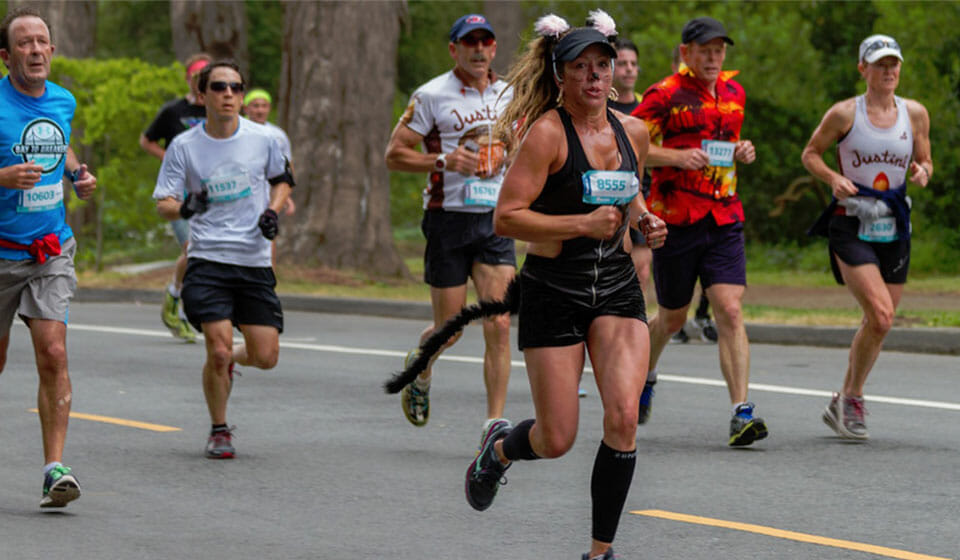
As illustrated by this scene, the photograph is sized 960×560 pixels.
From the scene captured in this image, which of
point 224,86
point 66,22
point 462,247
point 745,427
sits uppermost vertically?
point 66,22

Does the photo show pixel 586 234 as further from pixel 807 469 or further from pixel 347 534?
pixel 807 469

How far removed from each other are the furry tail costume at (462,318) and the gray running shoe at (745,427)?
2.46 m

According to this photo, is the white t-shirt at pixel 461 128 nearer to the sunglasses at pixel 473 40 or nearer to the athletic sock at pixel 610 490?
the sunglasses at pixel 473 40

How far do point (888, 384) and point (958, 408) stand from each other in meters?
1.18

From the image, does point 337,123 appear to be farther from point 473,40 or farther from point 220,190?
point 220,190

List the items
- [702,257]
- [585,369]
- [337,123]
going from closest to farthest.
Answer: [702,257] → [585,369] → [337,123]

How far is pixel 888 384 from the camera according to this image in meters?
10.6

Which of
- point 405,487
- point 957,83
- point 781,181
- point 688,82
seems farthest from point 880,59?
point 781,181

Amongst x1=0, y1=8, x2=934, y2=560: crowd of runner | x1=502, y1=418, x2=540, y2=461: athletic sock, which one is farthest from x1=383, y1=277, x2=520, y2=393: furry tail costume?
x1=0, y1=8, x2=934, y2=560: crowd of runner

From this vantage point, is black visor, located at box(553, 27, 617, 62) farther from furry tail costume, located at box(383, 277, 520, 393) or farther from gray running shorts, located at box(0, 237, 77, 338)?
gray running shorts, located at box(0, 237, 77, 338)

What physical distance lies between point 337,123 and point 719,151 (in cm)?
1227

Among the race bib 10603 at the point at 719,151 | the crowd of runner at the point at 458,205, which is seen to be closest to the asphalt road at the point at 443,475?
the crowd of runner at the point at 458,205

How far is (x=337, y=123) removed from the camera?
2039 centimetres

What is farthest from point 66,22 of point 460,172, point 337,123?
point 460,172
